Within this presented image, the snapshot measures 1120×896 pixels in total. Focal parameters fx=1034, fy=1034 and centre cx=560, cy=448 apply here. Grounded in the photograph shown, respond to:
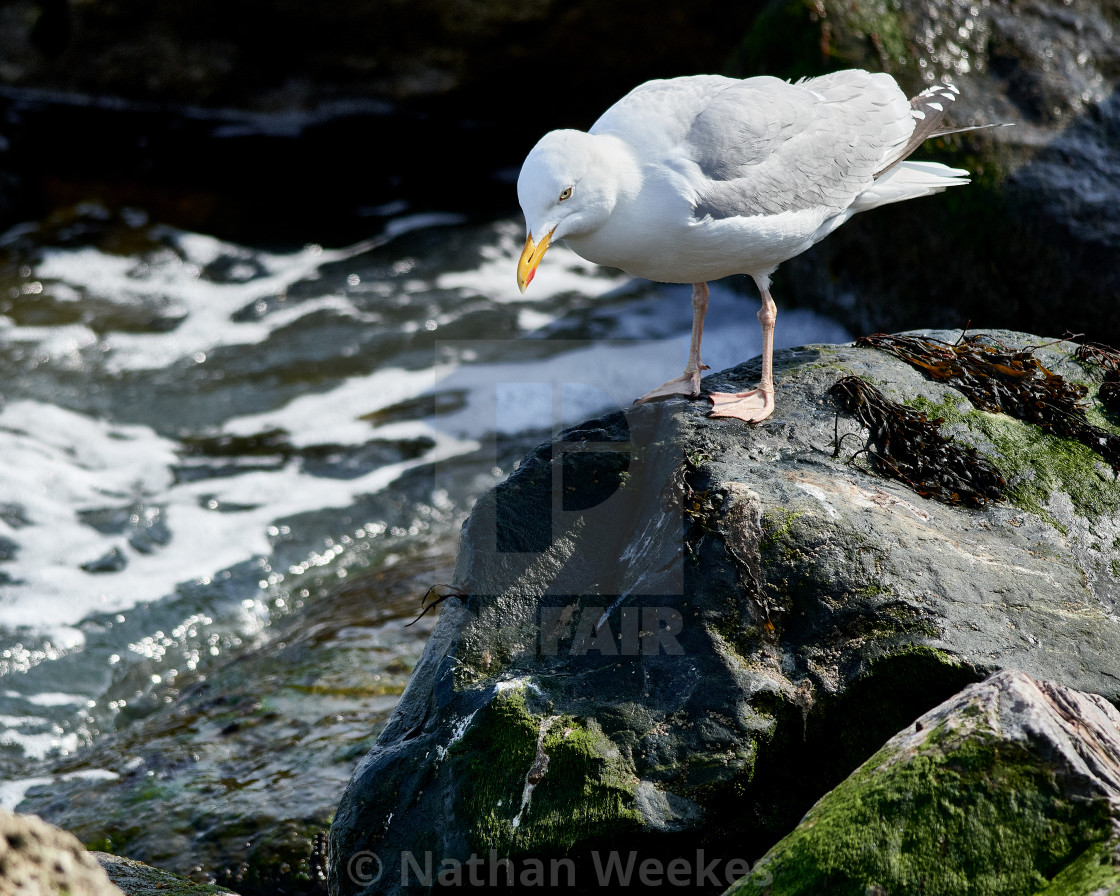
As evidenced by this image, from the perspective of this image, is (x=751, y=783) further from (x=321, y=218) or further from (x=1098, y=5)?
(x=321, y=218)

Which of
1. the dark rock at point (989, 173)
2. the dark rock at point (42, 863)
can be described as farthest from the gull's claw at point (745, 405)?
the dark rock at point (989, 173)

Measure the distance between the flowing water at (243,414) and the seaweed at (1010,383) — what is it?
3.07 meters

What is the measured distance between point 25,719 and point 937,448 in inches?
196

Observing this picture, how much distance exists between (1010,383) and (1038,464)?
496 mm

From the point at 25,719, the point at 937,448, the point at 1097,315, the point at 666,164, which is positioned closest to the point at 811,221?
the point at 666,164

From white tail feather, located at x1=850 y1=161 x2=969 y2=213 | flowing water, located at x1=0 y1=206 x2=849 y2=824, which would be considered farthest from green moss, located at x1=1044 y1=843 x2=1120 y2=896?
flowing water, located at x1=0 y1=206 x2=849 y2=824

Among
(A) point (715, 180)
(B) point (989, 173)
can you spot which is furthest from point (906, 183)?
(B) point (989, 173)

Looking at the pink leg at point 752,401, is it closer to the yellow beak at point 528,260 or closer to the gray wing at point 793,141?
the gray wing at point 793,141

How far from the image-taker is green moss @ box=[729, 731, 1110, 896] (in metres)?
2.51

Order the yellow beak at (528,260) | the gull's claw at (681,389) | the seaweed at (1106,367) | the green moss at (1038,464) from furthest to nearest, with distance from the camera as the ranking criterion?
1. the seaweed at (1106,367)
2. the gull's claw at (681,389)
3. the green moss at (1038,464)
4. the yellow beak at (528,260)

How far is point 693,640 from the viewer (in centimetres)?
336

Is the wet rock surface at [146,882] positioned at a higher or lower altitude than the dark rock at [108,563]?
higher

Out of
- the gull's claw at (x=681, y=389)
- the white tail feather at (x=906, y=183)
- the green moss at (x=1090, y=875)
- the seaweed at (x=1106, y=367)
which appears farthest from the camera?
the white tail feather at (x=906, y=183)

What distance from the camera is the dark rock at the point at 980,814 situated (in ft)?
8.23
